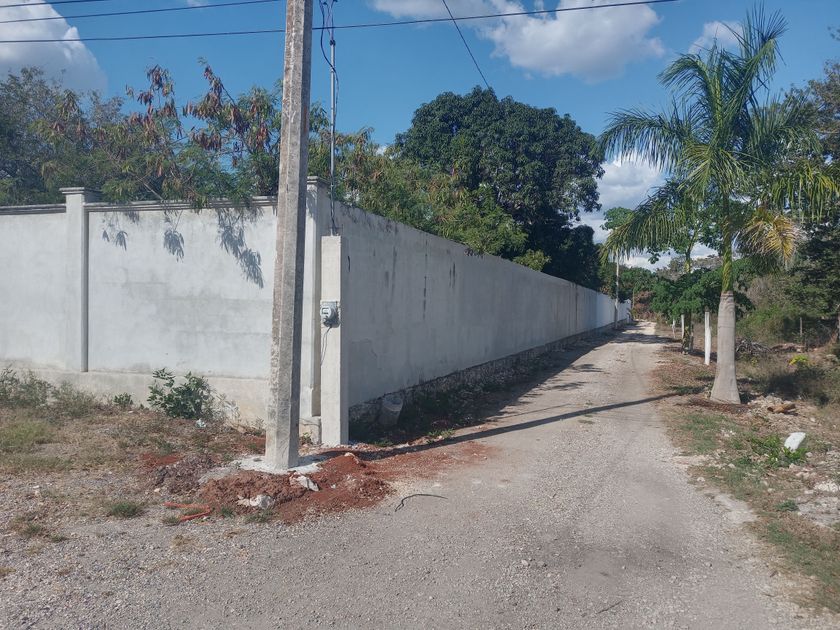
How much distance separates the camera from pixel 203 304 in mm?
9406

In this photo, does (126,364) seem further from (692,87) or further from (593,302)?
(593,302)

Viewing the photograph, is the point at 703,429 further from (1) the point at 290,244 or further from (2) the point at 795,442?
(1) the point at 290,244

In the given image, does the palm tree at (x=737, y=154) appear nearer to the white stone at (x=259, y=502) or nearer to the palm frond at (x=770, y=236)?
the palm frond at (x=770, y=236)

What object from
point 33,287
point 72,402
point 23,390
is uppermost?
point 33,287

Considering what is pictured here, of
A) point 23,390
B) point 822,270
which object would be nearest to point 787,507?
point 23,390

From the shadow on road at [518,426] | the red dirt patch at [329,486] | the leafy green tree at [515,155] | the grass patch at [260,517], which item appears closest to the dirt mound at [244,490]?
the red dirt patch at [329,486]

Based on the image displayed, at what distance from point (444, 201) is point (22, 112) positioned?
37.6 ft

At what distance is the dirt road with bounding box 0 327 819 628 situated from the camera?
4160mm

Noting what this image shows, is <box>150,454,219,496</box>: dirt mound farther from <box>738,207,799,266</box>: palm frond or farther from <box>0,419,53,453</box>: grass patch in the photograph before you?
<box>738,207,799,266</box>: palm frond

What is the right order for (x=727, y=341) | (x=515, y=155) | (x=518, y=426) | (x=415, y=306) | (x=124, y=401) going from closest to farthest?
(x=124, y=401) → (x=518, y=426) → (x=415, y=306) → (x=727, y=341) → (x=515, y=155)

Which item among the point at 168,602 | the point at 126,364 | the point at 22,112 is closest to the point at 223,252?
the point at 126,364

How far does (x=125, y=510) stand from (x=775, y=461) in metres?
7.43

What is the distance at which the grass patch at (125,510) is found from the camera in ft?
19.1

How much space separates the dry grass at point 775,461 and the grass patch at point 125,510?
5.33 m
